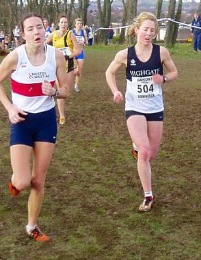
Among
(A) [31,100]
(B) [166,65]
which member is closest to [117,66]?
(B) [166,65]

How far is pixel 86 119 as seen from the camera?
11.9 meters

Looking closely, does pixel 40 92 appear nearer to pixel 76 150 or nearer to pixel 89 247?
pixel 89 247

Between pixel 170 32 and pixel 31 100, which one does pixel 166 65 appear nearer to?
pixel 31 100

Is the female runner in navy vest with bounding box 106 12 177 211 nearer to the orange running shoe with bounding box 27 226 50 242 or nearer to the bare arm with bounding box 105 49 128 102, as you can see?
the bare arm with bounding box 105 49 128 102

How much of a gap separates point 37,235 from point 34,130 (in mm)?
1037

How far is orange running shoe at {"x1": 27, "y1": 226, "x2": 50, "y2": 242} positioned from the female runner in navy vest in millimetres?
1282

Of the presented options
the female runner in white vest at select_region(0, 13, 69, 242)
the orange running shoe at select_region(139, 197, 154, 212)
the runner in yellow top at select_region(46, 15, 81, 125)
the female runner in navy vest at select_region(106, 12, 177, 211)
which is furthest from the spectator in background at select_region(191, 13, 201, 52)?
the female runner in white vest at select_region(0, 13, 69, 242)

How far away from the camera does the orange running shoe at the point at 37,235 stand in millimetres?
5590

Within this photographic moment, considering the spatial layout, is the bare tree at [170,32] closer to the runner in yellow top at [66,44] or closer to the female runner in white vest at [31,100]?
the runner in yellow top at [66,44]

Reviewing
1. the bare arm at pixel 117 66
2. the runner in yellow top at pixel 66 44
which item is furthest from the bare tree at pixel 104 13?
the bare arm at pixel 117 66

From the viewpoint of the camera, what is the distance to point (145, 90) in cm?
644

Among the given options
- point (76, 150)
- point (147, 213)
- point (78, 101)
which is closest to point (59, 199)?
point (147, 213)

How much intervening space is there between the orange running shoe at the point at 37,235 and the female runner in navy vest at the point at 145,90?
1282 millimetres

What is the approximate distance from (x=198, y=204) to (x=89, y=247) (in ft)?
5.60
